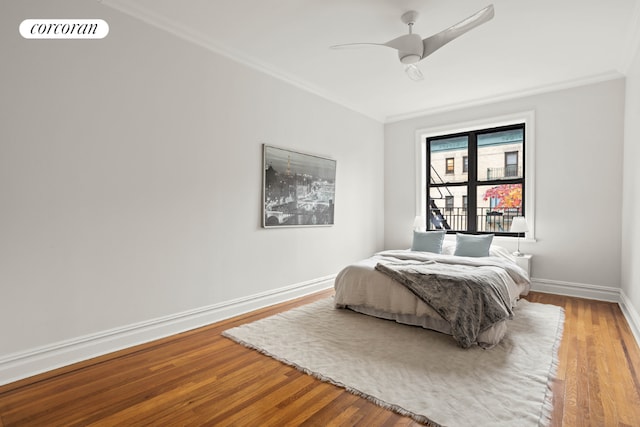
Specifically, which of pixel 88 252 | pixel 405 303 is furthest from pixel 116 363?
pixel 405 303

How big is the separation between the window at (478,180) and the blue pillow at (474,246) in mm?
826

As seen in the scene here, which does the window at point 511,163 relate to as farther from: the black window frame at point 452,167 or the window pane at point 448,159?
the black window frame at point 452,167

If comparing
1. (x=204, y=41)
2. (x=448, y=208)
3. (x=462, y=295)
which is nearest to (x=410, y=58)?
(x=204, y=41)

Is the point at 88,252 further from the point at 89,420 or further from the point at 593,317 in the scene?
the point at 593,317

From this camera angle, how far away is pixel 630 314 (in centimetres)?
331

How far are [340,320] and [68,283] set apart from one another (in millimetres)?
2286

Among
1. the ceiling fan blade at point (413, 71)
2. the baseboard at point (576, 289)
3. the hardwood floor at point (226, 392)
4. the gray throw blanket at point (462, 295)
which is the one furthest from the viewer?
the baseboard at point (576, 289)

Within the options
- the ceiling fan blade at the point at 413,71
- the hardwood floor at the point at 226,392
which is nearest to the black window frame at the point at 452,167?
the ceiling fan blade at the point at 413,71

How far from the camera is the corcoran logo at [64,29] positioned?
2.31 meters

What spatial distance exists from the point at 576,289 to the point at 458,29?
371 centimetres

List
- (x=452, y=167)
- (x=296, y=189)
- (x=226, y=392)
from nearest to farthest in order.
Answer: (x=226, y=392) < (x=296, y=189) < (x=452, y=167)

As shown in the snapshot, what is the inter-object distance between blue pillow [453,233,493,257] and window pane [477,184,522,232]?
88 cm

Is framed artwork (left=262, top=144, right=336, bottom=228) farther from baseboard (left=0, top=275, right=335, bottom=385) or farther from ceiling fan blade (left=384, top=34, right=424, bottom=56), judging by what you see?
ceiling fan blade (left=384, top=34, right=424, bottom=56)

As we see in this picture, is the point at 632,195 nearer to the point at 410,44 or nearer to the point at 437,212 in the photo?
the point at 437,212
